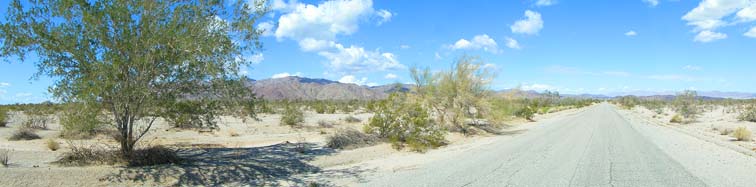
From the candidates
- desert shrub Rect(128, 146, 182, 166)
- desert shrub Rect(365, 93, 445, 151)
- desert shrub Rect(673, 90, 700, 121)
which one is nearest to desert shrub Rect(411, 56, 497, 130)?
desert shrub Rect(365, 93, 445, 151)

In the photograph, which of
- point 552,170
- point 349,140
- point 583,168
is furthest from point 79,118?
point 583,168

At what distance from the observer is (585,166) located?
1263cm

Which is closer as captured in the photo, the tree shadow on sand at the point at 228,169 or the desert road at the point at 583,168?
the desert road at the point at 583,168

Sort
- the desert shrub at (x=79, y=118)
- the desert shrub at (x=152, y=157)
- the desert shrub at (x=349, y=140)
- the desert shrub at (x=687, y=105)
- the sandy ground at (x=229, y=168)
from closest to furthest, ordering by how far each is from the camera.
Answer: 1. the sandy ground at (x=229, y=168)
2. the desert shrub at (x=79, y=118)
3. the desert shrub at (x=152, y=157)
4. the desert shrub at (x=349, y=140)
5. the desert shrub at (x=687, y=105)

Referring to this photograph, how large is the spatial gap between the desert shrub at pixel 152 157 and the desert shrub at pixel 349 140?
653cm

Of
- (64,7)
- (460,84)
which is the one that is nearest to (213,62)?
(64,7)

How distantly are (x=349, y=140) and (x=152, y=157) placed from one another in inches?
313

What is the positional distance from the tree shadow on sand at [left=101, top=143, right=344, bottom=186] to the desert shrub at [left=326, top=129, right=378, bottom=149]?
1723mm

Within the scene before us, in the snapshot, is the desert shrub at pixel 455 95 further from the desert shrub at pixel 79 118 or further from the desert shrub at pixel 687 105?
the desert shrub at pixel 687 105

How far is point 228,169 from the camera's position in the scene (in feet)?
39.7

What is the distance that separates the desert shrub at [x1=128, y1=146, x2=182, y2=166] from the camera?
1154 centimetres

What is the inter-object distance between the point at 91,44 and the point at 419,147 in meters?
11.3

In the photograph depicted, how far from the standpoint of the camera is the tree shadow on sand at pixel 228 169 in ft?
35.4

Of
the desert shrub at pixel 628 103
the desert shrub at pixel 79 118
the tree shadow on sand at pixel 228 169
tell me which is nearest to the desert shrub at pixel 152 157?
the tree shadow on sand at pixel 228 169
